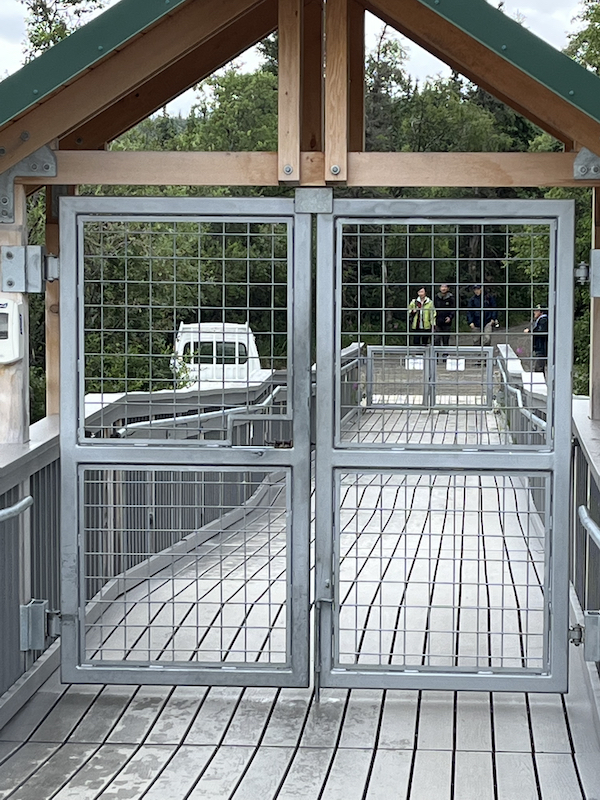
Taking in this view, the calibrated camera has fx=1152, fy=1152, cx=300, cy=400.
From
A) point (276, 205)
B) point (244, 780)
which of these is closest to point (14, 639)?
point (244, 780)

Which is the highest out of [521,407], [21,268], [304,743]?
[21,268]

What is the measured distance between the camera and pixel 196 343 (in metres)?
12.3

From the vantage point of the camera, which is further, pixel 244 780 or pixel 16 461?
pixel 16 461

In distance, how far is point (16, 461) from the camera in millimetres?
4098

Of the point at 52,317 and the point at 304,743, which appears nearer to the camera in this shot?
the point at 304,743

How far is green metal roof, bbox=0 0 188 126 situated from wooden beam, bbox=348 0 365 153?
51.7 inches

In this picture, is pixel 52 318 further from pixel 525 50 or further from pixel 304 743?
pixel 525 50

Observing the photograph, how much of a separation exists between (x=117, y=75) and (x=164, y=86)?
3.04 ft

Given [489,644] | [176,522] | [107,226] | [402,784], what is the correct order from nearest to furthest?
[402,784] < [489,644] < [176,522] < [107,226]

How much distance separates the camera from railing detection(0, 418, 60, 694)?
161 inches

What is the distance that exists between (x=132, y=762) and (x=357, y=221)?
6.87 ft

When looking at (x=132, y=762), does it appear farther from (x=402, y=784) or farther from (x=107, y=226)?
(x=107, y=226)

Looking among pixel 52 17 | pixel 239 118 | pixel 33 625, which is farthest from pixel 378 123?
pixel 33 625

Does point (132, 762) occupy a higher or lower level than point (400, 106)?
lower
